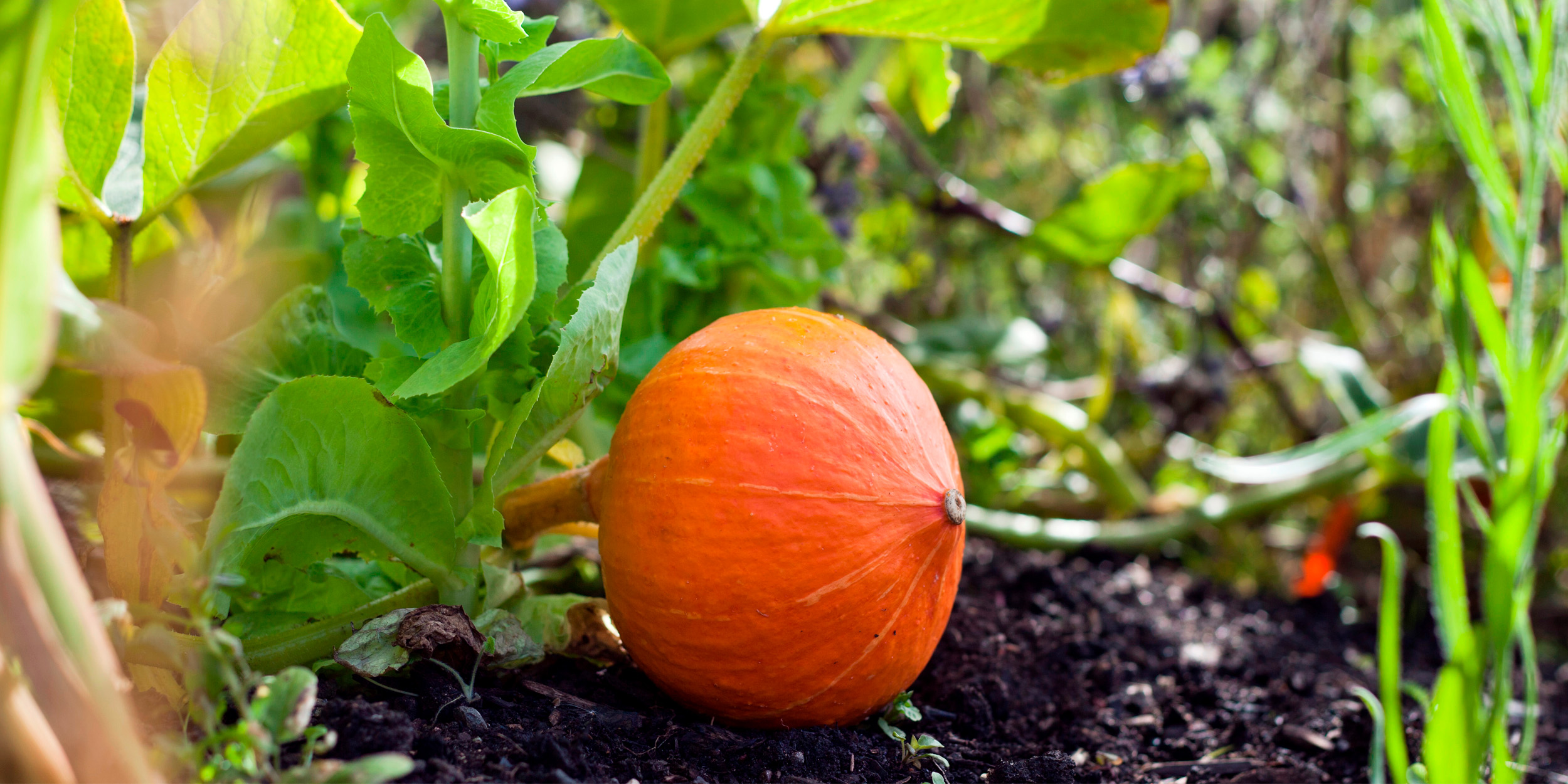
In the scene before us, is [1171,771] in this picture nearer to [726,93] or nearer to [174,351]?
[726,93]

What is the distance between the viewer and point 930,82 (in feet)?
4.99

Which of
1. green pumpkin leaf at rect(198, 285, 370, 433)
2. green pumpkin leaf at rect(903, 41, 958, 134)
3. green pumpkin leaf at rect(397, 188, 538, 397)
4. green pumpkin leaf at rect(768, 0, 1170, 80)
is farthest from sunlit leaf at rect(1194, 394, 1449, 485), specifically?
green pumpkin leaf at rect(198, 285, 370, 433)

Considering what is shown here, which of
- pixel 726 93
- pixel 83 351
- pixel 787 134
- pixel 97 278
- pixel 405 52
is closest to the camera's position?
pixel 83 351

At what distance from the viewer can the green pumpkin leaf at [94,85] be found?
909mm

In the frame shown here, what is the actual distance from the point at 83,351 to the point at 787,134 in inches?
40.1

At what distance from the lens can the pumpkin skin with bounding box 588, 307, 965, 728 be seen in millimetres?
865

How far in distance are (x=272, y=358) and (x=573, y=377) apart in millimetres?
312

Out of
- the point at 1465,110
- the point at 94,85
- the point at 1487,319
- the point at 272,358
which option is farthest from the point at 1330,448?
the point at 94,85

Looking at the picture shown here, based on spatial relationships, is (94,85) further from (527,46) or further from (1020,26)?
(1020,26)

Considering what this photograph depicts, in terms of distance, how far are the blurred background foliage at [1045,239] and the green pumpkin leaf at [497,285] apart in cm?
33

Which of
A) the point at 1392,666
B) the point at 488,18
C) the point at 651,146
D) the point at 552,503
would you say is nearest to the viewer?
the point at 1392,666

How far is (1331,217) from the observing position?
2.87 m

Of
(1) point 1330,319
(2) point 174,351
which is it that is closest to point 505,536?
(2) point 174,351

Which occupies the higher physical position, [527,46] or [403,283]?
[527,46]
